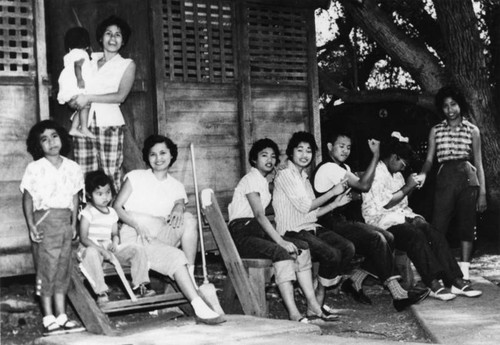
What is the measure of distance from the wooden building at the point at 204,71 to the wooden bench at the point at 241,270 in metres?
0.99

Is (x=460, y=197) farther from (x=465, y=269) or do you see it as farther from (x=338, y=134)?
(x=338, y=134)

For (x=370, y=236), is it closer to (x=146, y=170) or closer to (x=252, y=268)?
(x=252, y=268)

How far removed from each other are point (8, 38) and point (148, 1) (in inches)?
63.4

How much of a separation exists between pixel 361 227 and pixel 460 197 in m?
1.22

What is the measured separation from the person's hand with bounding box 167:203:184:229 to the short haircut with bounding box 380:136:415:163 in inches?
101

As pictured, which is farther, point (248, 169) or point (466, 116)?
point (466, 116)

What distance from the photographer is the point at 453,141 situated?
8766 millimetres

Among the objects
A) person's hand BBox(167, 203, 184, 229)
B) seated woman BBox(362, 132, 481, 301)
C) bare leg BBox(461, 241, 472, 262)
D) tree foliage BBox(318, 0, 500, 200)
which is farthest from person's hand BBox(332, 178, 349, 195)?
tree foliage BBox(318, 0, 500, 200)

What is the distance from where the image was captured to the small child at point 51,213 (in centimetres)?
677

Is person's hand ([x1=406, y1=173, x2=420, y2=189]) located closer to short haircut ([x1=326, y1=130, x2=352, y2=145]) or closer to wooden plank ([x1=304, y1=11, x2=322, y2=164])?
short haircut ([x1=326, y1=130, x2=352, y2=145])

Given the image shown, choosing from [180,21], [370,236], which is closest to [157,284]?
[370,236]

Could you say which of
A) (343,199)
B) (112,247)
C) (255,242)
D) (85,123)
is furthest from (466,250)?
(85,123)

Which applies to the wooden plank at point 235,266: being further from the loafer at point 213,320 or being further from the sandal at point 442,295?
the sandal at point 442,295

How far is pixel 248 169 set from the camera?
9.09 m
